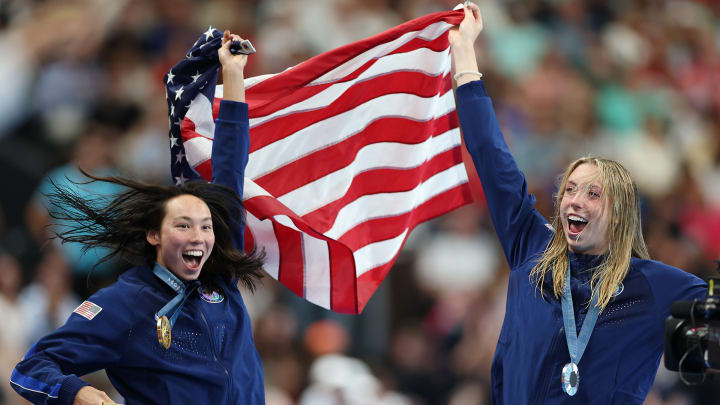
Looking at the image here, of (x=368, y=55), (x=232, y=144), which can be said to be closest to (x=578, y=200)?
(x=232, y=144)

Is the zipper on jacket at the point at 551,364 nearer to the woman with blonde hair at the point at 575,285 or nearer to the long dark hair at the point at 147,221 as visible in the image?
the woman with blonde hair at the point at 575,285

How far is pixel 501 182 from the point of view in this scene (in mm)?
4621

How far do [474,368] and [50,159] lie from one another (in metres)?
3.64

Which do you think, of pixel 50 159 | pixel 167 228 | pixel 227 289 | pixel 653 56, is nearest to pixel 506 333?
pixel 227 289

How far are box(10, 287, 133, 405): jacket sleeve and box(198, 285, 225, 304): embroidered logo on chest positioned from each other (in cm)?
34

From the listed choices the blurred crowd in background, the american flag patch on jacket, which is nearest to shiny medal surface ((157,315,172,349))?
the american flag patch on jacket

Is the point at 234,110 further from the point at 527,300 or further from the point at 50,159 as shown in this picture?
the point at 50,159

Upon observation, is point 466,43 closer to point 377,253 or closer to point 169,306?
point 377,253

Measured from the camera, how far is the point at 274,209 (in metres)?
5.19

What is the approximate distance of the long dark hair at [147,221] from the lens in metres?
4.58

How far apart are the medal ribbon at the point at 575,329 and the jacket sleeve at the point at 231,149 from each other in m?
1.48

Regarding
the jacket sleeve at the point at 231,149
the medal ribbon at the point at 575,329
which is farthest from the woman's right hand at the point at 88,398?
the medal ribbon at the point at 575,329

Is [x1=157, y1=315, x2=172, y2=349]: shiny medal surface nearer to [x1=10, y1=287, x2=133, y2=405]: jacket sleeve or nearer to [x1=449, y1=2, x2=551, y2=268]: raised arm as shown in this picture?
[x1=10, y1=287, x2=133, y2=405]: jacket sleeve

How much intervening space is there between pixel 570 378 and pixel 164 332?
1.62 meters
